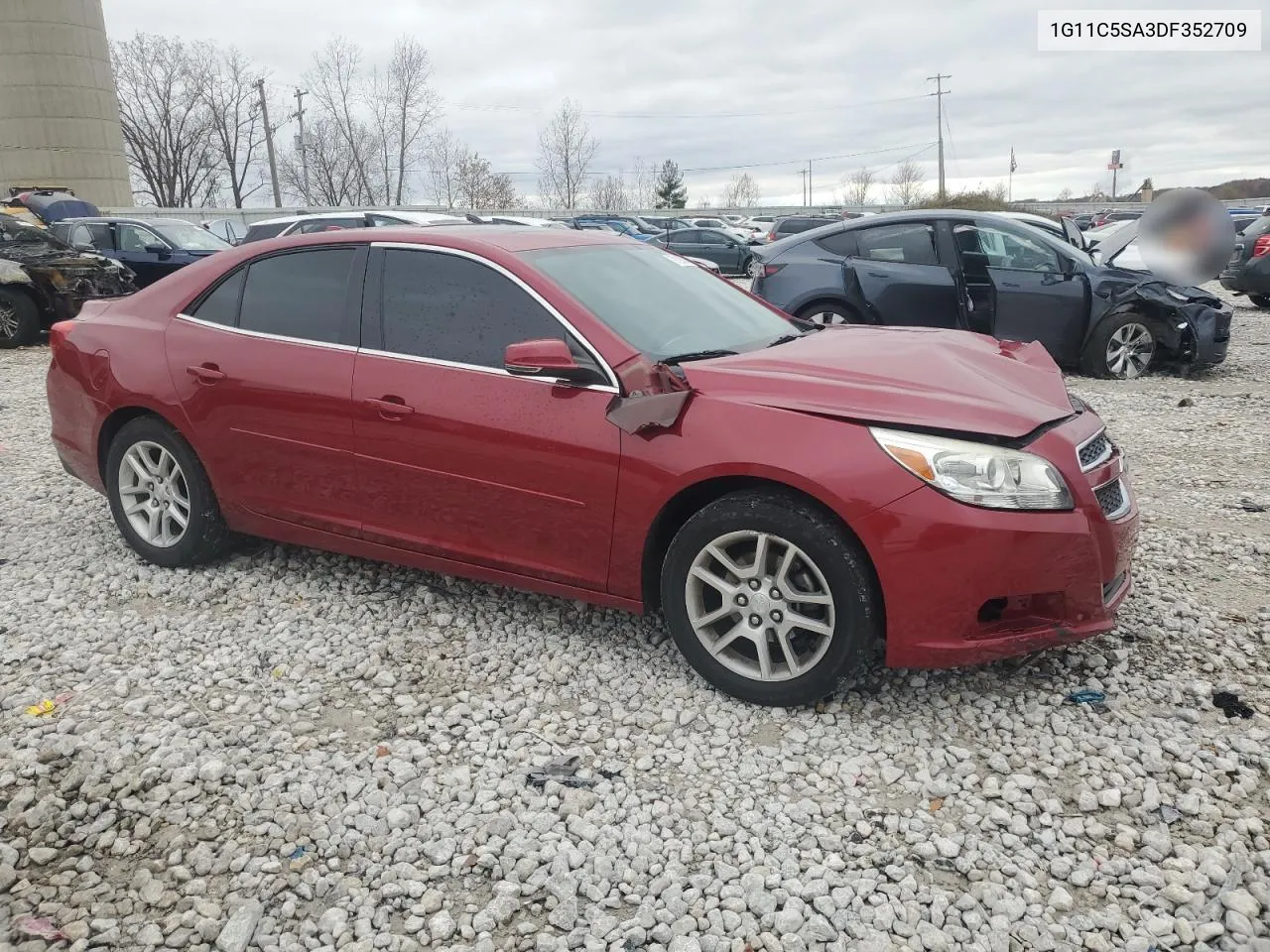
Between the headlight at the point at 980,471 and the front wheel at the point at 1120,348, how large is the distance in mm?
6468

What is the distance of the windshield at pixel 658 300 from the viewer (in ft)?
11.6

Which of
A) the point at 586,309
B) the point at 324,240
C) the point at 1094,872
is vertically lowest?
the point at 1094,872

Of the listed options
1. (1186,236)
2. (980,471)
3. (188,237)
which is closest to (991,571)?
(980,471)

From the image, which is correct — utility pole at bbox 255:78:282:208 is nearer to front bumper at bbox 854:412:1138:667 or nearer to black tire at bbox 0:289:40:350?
black tire at bbox 0:289:40:350

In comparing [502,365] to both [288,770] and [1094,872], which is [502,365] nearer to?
[288,770]

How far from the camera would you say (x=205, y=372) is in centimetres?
412

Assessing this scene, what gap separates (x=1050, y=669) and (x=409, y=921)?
2.36m

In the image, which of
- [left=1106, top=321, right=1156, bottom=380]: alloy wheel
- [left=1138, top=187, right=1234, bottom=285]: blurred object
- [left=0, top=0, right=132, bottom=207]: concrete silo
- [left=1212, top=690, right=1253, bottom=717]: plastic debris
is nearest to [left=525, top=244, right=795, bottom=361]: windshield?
[left=1212, top=690, right=1253, bottom=717]: plastic debris

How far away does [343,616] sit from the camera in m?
4.01

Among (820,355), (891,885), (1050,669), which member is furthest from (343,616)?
(1050,669)

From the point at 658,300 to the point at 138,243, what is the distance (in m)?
14.3

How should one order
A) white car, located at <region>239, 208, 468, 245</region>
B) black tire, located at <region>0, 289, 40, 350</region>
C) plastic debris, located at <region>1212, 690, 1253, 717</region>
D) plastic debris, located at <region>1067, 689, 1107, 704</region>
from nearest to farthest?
plastic debris, located at <region>1212, 690, 1253, 717</region> → plastic debris, located at <region>1067, 689, 1107, 704</region> → black tire, located at <region>0, 289, 40, 350</region> → white car, located at <region>239, 208, 468, 245</region>

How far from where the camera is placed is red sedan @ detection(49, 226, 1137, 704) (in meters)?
2.89

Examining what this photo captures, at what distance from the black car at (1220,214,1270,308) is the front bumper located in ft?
42.5
